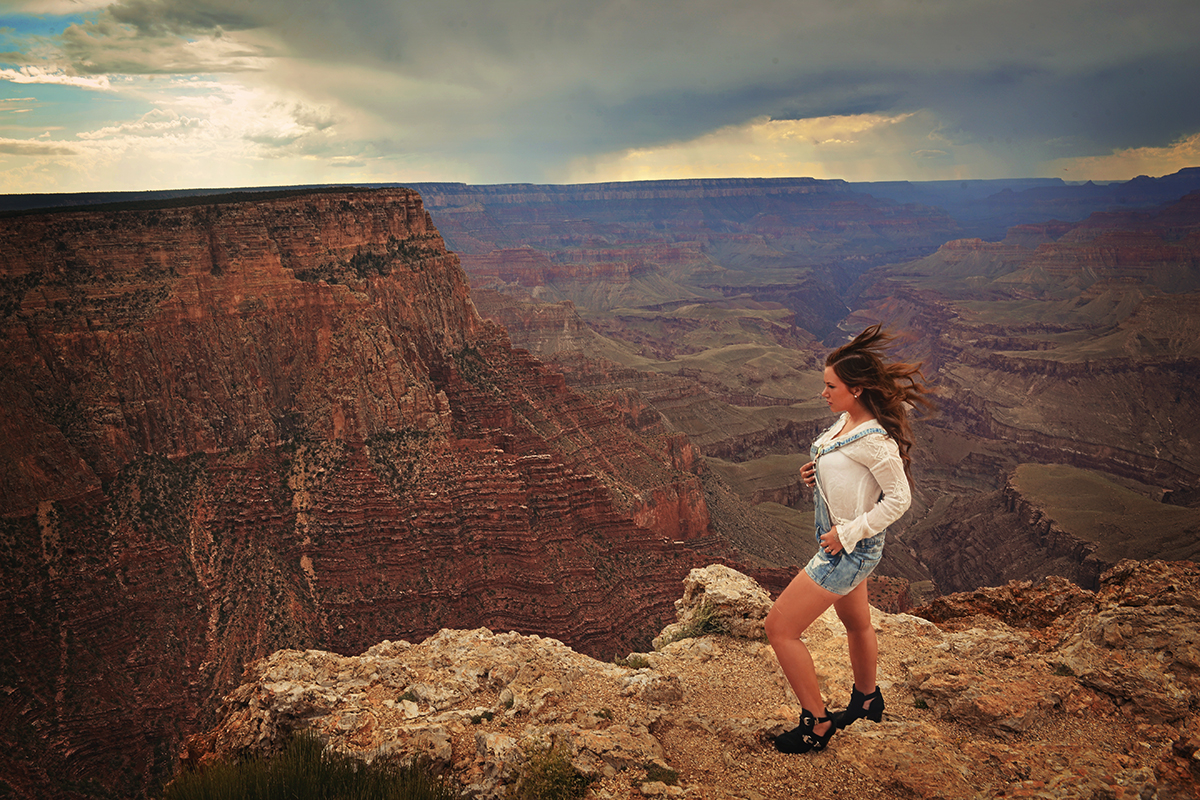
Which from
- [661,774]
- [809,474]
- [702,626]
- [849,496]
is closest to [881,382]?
[849,496]

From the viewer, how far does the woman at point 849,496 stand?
7.06m

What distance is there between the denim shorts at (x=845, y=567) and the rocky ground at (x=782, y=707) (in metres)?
1.90

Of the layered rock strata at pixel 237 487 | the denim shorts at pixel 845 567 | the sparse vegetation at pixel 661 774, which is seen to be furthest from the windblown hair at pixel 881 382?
the layered rock strata at pixel 237 487

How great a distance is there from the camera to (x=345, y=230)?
150ft

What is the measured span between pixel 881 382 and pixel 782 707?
192 inches

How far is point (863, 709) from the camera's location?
8.32 m

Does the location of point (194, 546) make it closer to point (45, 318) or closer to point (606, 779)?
point (45, 318)

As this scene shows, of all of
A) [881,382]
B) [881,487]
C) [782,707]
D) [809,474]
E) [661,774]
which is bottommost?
[782,707]

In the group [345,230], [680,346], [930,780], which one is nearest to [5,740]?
[345,230]

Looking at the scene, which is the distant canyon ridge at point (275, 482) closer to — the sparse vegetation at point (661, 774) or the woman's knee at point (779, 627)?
the woman's knee at point (779, 627)

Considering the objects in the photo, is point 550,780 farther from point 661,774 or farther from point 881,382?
point 881,382

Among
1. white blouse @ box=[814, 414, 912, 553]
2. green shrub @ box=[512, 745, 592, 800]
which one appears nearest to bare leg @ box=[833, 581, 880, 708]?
white blouse @ box=[814, 414, 912, 553]

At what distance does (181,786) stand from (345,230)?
4276cm

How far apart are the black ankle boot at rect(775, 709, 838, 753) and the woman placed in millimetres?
11
